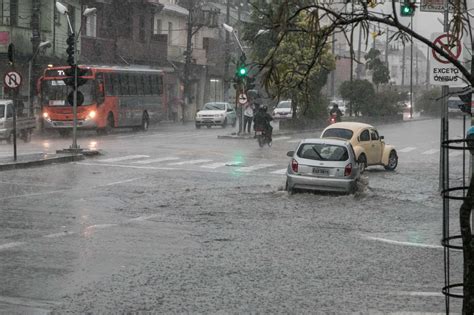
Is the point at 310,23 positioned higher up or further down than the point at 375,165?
higher up

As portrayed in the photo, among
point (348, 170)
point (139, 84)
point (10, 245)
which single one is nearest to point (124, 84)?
point (139, 84)

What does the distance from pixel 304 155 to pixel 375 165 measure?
27.0 feet

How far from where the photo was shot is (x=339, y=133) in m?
28.5

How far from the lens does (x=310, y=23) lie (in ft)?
17.1

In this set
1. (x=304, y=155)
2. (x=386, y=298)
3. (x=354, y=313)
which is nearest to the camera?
(x=354, y=313)

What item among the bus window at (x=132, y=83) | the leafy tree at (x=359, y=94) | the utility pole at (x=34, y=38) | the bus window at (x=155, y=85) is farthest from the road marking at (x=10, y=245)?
the leafy tree at (x=359, y=94)

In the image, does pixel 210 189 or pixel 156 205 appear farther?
pixel 210 189

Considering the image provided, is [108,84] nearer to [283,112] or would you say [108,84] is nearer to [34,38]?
[34,38]

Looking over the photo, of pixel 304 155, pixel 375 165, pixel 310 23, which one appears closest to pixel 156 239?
pixel 304 155

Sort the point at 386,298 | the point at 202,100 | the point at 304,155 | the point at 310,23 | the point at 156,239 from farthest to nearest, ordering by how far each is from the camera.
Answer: the point at 202,100 → the point at 304,155 → the point at 156,239 → the point at 386,298 → the point at 310,23

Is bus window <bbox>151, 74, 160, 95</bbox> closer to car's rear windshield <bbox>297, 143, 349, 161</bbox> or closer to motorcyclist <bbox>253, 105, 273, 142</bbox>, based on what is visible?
motorcyclist <bbox>253, 105, 273, 142</bbox>

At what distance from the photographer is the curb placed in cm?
2657

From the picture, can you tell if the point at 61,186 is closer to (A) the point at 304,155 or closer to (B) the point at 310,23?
(A) the point at 304,155

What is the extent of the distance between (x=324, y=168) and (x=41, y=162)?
424 inches
